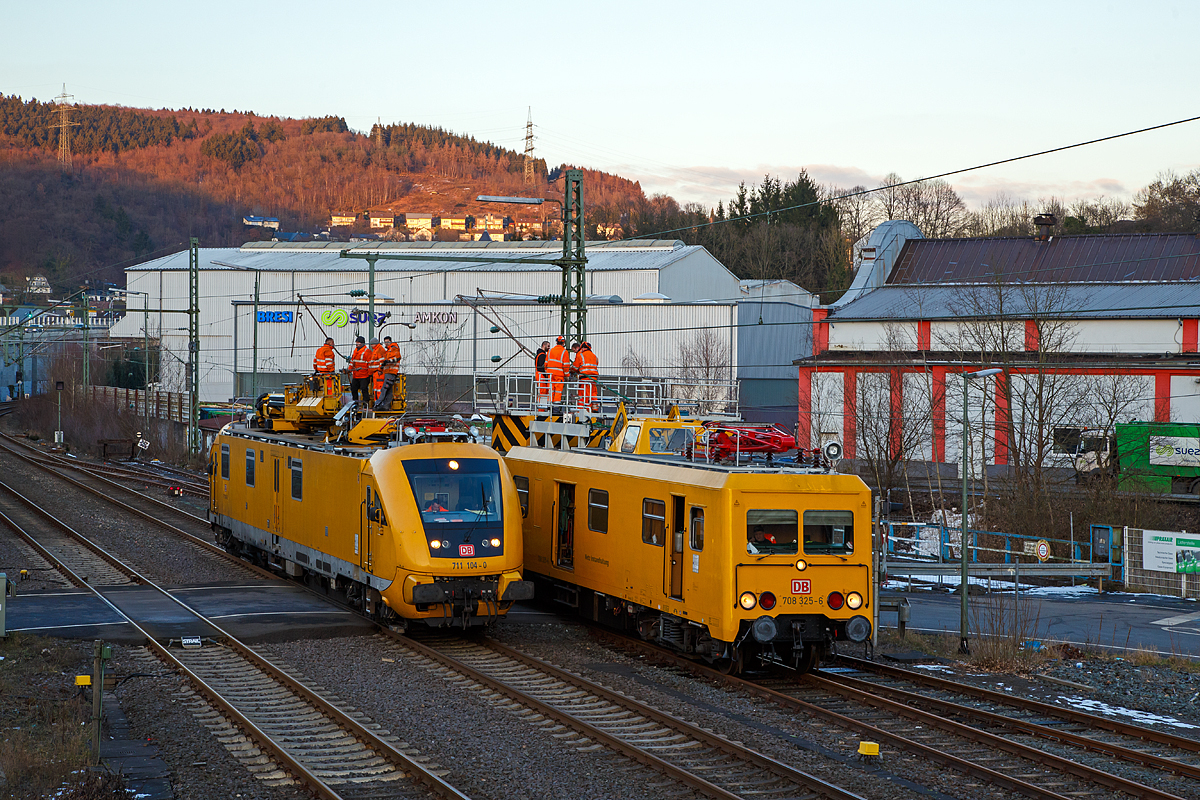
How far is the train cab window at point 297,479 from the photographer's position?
63.6 ft

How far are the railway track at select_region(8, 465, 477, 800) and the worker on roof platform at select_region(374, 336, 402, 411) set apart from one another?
4960 mm

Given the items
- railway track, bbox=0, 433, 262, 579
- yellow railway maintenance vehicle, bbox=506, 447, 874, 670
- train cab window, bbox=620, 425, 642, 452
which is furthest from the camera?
railway track, bbox=0, 433, 262, 579

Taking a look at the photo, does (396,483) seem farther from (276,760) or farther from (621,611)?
(276,760)

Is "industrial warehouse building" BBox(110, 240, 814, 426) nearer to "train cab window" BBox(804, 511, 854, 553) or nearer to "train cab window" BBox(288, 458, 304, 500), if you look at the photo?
"train cab window" BBox(288, 458, 304, 500)

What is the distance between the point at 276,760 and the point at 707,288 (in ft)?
211

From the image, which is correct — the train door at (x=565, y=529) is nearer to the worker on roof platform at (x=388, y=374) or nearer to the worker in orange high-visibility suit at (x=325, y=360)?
the worker on roof platform at (x=388, y=374)

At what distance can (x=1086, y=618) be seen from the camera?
21562 millimetres

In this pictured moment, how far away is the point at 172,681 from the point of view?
13156mm

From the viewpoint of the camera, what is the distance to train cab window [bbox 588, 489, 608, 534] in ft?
52.6

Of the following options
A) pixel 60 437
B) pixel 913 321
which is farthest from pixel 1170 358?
pixel 60 437

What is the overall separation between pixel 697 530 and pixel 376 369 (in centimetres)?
962

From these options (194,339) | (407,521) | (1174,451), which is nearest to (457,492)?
(407,521)

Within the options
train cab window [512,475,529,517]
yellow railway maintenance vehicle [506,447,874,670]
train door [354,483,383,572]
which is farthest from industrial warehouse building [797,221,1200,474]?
train door [354,483,383,572]

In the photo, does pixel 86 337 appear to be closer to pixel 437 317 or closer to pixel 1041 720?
pixel 437 317
